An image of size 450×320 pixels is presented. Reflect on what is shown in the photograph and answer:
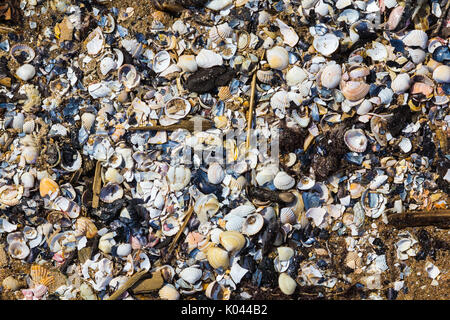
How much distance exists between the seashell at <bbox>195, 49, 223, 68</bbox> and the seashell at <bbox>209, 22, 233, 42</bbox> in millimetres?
101

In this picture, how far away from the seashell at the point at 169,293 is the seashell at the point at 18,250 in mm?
881

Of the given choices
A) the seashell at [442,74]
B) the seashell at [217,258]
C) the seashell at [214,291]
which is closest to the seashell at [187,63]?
the seashell at [217,258]

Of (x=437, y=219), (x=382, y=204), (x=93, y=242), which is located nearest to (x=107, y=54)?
(x=93, y=242)

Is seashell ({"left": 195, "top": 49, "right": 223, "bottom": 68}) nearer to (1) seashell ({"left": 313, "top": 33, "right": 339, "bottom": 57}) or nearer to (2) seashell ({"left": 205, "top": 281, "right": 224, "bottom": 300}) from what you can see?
(1) seashell ({"left": 313, "top": 33, "right": 339, "bottom": 57})

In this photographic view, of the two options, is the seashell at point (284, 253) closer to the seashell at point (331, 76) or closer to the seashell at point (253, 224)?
the seashell at point (253, 224)

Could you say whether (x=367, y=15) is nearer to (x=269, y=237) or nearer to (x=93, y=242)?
(x=269, y=237)

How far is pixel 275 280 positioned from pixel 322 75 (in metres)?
1.27

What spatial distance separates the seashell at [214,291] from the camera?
239 centimetres

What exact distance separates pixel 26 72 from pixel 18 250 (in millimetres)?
1135

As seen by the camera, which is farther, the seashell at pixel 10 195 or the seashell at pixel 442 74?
the seashell at pixel 10 195

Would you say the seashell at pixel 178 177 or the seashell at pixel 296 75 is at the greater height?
the seashell at pixel 296 75

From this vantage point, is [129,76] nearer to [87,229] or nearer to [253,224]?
[87,229]

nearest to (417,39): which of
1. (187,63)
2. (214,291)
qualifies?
(187,63)

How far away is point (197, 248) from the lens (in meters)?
2.42
